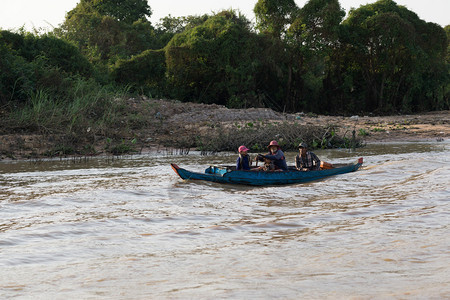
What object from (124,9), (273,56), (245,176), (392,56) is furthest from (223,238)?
(124,9)

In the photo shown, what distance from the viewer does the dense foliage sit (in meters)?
26.5

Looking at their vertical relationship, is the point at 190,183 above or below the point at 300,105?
below

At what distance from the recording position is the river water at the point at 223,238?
14.2 ft

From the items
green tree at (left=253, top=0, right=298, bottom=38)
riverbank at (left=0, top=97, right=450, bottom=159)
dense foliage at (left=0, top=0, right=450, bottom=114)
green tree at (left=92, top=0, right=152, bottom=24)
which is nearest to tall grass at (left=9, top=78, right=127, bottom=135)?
riverbank at (left=0, top=97, right=450, bottom=159)

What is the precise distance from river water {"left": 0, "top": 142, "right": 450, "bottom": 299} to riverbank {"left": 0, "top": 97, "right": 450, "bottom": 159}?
14.4 ft

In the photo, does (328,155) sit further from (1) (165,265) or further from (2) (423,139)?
(1) (165,265)

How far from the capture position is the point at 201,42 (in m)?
Answer: 26.0

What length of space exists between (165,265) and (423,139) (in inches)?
687

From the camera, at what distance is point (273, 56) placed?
92.9 feet

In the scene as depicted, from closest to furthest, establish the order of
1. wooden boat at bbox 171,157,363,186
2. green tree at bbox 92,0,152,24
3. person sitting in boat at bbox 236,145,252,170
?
1. wooden boat at bbox 171,157,363,186
2. person sitting in boat at bbox 236,145,252,170
3. green tree at bbox 92,0,152,24

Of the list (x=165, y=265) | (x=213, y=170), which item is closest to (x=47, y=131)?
(x=213, y=170)

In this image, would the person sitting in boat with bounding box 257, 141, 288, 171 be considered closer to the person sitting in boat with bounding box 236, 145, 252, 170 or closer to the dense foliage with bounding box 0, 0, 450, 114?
the person sitting in boat with bounding box 236, 145, 252, 170

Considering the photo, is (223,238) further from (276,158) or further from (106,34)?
(106,34)

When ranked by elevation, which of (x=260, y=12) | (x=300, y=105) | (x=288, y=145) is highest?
(x=260, y=12)
